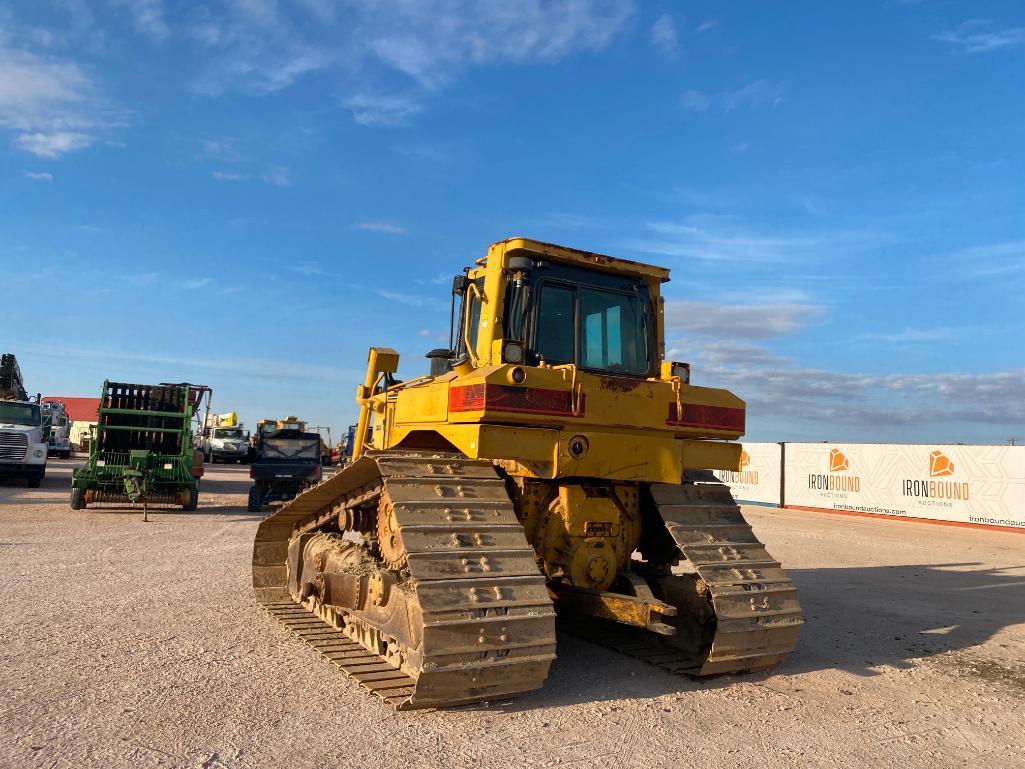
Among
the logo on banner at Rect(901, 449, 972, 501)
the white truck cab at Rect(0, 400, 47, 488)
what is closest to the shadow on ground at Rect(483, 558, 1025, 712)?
the logo on banner at Rect(901, 449, 972, 501)

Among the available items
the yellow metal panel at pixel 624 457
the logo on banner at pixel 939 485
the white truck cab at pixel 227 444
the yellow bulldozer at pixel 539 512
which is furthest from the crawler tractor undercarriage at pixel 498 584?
the white truck cab at pixel 227 444

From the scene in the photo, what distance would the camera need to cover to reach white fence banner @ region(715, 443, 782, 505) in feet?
82.4

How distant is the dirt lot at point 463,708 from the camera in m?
4.25

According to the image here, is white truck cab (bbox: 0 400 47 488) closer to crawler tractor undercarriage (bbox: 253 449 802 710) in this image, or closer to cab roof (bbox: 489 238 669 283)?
crawler tractor undercarriage (bbox: 253 449 802 710)

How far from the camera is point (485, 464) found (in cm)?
592

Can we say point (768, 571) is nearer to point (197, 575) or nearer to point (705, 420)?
point (705, 420)

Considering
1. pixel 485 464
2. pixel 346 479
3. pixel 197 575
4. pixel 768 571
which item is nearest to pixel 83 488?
pixel 197 575

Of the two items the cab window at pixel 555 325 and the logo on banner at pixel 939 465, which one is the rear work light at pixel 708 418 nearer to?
the cab window at pixel 555 325

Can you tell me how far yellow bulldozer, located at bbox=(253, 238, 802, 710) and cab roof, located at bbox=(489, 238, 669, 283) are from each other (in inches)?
0.5

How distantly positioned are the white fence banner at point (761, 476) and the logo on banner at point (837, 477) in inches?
56.8

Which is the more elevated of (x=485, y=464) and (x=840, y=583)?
(x=485, y=464)

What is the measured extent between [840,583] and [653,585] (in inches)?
213

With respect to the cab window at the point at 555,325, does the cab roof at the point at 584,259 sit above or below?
above

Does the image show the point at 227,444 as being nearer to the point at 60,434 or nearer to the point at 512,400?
the point at 60,434
